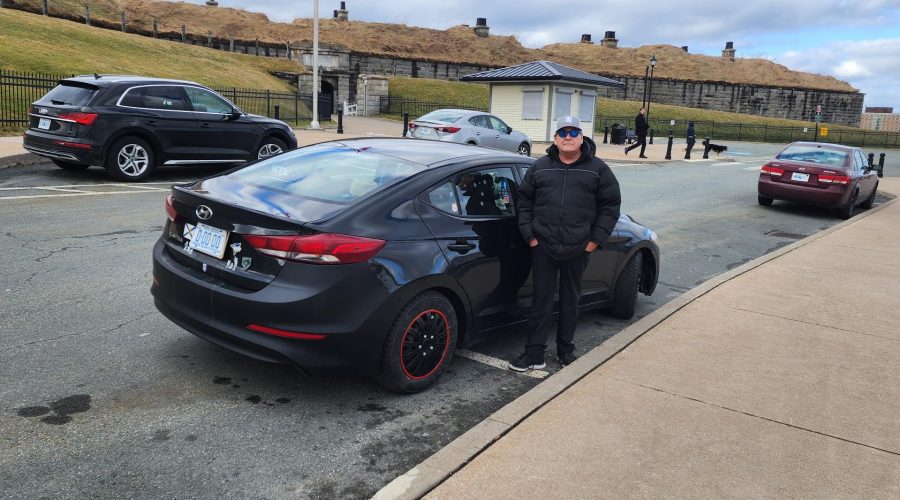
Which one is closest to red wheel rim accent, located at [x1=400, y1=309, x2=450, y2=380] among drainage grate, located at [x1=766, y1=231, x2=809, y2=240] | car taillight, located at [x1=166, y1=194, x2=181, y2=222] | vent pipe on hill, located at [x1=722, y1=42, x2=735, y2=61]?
car taillight, located at [x1=166, y1=194, x2=181, y2=222]

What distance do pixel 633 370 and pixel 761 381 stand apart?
2.79 ft

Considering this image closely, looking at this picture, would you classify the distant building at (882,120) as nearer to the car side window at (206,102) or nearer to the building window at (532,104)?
the building window at (532,104)

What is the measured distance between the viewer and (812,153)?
14.4 metres

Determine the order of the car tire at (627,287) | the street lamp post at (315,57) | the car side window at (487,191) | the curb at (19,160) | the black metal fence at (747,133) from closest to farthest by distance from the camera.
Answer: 1. the car side window at (487,191)
2. the car tire at (627,287)
3. the curb at (19,160)
4. the street lamp post at (315,57)
5. the black metal fence at (747,133)

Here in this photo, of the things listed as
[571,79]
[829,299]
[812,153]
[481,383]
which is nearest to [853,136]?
[571,79]

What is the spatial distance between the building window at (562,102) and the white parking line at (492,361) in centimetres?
2742

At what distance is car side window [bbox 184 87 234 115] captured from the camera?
12.1 meters

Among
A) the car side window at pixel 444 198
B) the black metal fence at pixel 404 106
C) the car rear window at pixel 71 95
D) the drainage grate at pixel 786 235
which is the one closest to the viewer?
the car side window at pixel 444 198

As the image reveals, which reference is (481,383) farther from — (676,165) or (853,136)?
(853,136)

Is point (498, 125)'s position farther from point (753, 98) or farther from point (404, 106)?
point (753, 98)

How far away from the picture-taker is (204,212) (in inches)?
155

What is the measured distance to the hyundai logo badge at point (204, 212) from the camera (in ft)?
12.8

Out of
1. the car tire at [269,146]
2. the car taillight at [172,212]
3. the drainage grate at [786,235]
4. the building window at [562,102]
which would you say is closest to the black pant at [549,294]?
the car taillight at [172,212]

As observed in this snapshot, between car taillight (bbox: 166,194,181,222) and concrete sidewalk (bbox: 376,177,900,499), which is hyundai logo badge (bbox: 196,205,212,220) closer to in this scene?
car taillight (bbox: 166,194,181,222)
